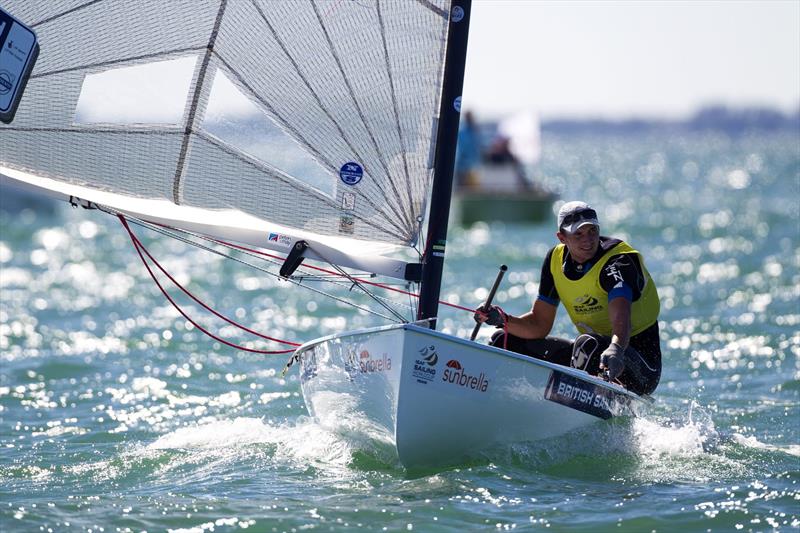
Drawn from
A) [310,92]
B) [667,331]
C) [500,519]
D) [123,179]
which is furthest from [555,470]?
[667,331]

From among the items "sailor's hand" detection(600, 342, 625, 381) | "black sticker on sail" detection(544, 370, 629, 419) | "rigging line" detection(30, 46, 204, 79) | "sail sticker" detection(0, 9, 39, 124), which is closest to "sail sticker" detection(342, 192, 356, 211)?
"rigging line" detection(30, 46, 204, 79)

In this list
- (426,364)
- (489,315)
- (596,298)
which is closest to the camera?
(426,364)

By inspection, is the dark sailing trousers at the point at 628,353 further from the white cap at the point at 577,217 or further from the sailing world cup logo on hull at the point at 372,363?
the sailing world cup logo on hull at the point at 372,363

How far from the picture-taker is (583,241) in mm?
5625

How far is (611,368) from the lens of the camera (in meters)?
5.29

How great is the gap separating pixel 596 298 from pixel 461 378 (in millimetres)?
1015

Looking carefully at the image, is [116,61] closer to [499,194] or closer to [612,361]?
[612,361]

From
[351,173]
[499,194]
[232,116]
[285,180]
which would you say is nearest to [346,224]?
[351,173]

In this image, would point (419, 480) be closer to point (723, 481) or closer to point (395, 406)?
point (395, 406)

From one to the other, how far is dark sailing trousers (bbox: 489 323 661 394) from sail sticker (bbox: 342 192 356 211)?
110 centimetres

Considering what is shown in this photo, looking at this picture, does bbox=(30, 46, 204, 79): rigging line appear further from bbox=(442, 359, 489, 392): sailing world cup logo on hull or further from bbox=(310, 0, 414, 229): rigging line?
bbox=(442, 359, 489, 392): sailing world cup logo on hull

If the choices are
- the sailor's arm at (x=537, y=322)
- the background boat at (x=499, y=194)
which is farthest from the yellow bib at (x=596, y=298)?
the background boat at (x=499, y=194)

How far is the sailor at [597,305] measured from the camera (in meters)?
5.51

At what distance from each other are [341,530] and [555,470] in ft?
4.07
